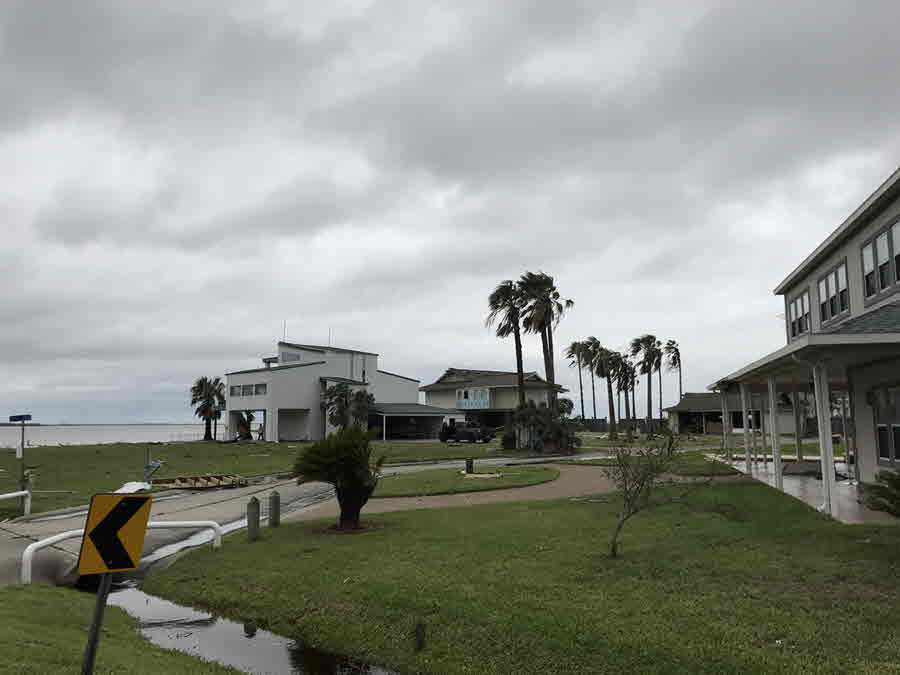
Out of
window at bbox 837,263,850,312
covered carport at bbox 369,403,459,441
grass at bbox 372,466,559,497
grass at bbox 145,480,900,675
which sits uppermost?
window at bbox 837,263,850,312

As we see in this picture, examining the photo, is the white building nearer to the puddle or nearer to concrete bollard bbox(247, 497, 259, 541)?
concrete bollard bbox(247, 497, 259, 541)

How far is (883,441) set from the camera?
16828 mm

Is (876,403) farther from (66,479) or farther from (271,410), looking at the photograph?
(271,410)

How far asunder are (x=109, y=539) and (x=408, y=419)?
70.2 metres

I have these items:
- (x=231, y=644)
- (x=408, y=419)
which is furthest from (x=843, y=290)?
(x=408, y=419)

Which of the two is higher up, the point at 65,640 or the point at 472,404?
the point at 472,404

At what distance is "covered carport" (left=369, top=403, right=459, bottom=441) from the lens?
230 feet

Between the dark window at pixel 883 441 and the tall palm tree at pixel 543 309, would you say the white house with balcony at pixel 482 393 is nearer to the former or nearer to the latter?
the tall palm tree at pixel 543 309

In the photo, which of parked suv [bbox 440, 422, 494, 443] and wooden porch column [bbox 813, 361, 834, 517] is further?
parked suv [bbox 440, 422, 494, 443]

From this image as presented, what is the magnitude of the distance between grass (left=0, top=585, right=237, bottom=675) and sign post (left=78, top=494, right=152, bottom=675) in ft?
6.61

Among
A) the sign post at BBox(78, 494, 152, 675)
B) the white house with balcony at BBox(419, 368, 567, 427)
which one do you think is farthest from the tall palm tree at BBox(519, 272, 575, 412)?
the sign post at BBox(78, 494, 152, 675)

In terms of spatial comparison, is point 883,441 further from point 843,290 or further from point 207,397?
point 207,397

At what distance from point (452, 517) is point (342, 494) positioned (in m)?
2.96

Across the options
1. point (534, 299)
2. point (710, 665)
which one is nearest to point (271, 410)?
point (534, 299)
